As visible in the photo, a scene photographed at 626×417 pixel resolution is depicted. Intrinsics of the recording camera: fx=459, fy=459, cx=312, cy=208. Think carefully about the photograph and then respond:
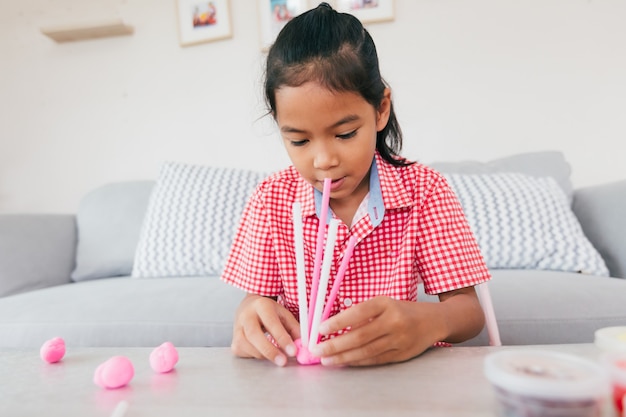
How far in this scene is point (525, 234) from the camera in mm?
1153

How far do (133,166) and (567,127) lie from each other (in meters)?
1.63

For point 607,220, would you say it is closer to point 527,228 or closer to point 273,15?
point 527,228

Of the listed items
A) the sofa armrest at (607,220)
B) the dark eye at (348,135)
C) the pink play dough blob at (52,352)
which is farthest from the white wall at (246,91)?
the pink play dough blob at (52,352)

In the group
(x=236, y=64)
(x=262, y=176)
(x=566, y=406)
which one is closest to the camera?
(x=566, y=406)

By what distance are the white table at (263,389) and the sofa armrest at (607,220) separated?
0.80m

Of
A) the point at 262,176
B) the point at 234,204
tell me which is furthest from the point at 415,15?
the point at 234,204

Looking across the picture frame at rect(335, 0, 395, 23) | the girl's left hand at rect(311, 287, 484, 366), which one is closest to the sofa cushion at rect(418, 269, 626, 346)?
the girl's left hand at rect(311, 287, 484, 366)

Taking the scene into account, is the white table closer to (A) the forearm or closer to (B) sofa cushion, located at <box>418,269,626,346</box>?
(A) the forearm

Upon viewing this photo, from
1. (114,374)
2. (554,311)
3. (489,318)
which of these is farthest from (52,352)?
(554,311)

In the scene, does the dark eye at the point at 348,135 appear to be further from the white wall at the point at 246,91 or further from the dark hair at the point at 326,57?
the white wall at the point at 246,91

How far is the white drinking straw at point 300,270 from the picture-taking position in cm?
46

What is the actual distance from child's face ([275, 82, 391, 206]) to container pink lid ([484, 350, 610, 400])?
325 millimetres

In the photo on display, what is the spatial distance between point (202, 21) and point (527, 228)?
137cm

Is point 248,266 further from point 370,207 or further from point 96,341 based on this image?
point 96,341
